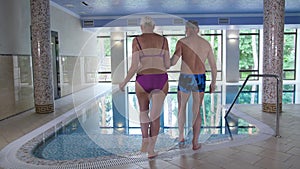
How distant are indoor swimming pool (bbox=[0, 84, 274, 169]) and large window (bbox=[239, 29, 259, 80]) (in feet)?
26.9

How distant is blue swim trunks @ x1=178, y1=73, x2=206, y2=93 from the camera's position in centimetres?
271

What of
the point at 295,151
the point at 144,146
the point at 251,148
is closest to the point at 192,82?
the point at 144,146

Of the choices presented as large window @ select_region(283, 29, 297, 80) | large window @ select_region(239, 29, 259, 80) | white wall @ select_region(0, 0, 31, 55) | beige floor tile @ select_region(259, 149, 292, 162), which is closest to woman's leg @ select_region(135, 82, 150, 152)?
beige floor tile @ select_region(259, 149, 292, 162)

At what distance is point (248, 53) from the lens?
1247cm

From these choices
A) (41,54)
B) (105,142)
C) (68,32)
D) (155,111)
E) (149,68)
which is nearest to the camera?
(149,68)

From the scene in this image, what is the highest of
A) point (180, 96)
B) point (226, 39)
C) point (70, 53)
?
point (226, 39)

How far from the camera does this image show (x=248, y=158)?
2645 mm

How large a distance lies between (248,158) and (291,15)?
861cm

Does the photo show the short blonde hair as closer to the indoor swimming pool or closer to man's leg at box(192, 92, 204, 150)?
man's leg at box(192, 92, 204, 150)

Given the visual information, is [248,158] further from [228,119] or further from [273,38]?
[273,38]

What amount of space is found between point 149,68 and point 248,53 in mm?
11032

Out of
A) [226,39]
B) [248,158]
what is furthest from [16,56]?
[226,39]

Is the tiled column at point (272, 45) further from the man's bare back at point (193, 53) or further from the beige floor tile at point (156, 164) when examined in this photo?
the beige floor tile at point (156, 164)

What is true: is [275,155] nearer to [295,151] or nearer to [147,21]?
[295,151]
